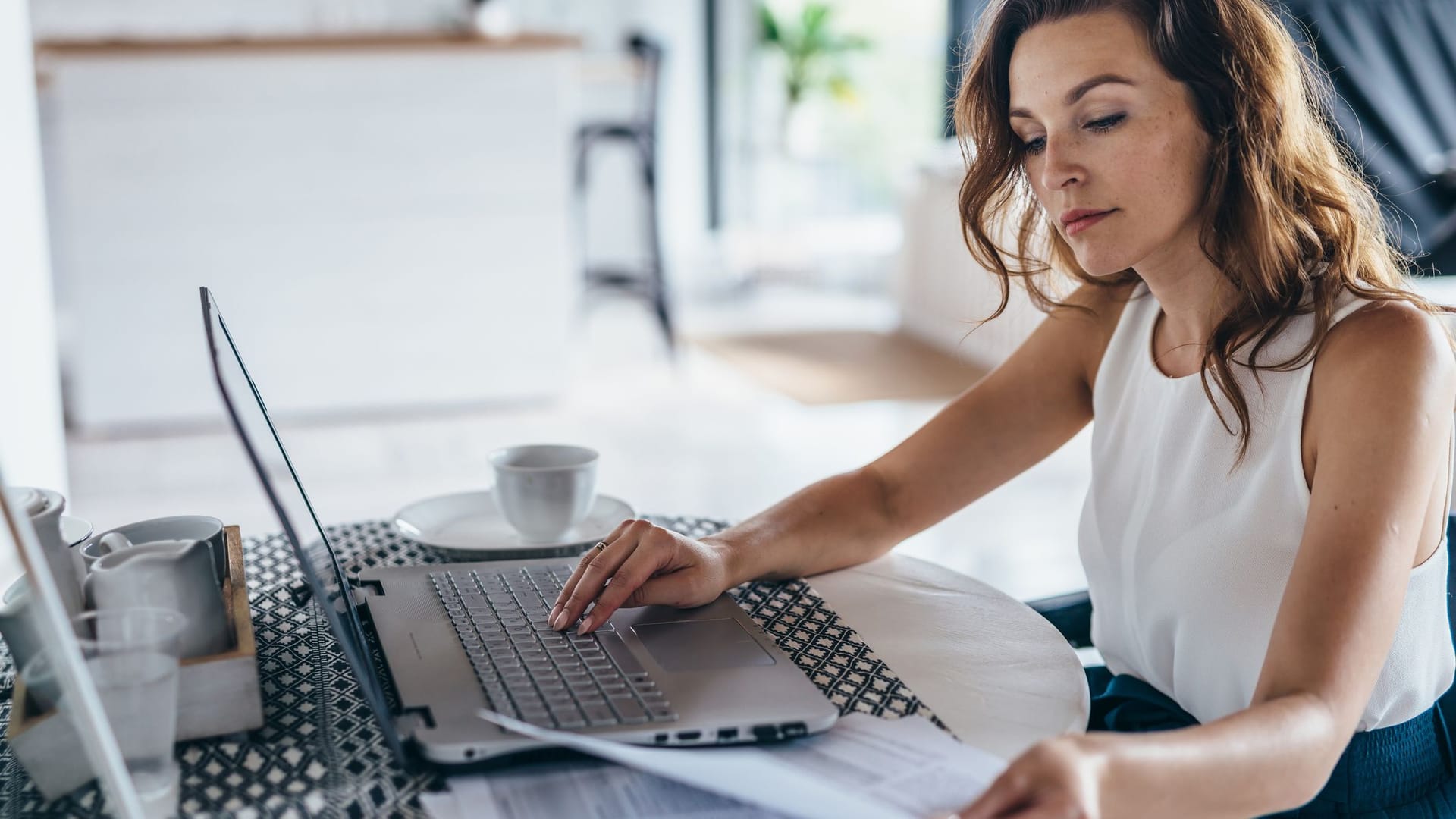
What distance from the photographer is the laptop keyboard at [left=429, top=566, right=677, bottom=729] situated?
745 mm

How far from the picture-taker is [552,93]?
160 inches

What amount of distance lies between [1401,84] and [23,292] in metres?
4.43

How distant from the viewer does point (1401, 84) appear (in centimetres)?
467

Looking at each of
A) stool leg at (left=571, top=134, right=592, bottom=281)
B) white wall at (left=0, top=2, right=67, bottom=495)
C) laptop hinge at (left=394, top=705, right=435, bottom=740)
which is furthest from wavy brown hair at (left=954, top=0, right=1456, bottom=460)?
stool leg at (left=571, top=134, right=592, bottom=281)

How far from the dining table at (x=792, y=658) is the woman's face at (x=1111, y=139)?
293 millimetres

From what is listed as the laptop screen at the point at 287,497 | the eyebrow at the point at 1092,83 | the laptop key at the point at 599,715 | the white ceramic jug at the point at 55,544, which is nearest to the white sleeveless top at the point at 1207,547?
the eyebrow at the point at 1092,83

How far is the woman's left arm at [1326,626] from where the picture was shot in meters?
0.68

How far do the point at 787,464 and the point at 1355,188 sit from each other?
2.53m

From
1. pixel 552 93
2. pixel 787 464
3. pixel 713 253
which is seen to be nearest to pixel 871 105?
pixel 713 253

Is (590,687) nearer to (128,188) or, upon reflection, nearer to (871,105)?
(128,188)

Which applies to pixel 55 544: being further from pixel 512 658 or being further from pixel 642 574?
pixel 642 574

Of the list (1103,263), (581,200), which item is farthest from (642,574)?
(581,200)

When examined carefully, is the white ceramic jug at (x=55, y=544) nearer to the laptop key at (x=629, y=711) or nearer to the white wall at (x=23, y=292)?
the laptop key at (x=629, y=711)

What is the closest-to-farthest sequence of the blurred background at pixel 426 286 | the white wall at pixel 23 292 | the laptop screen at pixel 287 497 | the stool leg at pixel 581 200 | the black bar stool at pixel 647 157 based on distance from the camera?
the laptop screen at pixel 287 497, the white wall at pixel 23 292, the blurred background at pixel 426 286, the black bar stool at pixel 647 157, the stool leg at pixel 581 200
